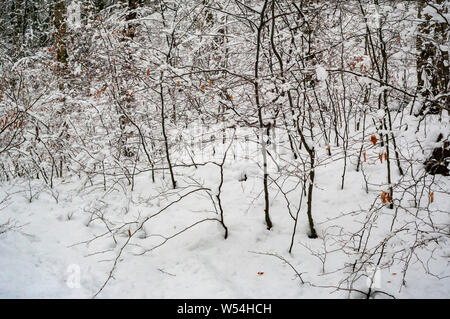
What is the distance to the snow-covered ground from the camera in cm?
251

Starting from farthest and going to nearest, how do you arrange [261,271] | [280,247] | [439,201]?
[439,201] < [280,247] < [261,271]

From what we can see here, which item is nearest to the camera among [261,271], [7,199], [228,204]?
[261,271]

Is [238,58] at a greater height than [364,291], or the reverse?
[238,58]

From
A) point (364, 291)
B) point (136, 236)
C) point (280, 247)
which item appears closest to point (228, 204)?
point (280, 247)

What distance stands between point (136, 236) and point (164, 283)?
0.91 metres

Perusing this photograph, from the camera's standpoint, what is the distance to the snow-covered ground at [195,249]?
98.8 inches

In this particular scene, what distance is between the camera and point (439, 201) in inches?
127

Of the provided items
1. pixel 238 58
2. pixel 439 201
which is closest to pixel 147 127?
pixel 238 58

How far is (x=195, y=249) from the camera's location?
306 centimetres

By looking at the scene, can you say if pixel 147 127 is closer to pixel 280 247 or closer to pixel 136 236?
pixel 136 236

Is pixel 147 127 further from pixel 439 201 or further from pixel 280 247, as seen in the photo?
pixel 439 201

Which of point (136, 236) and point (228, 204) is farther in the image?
point (228, 204)
